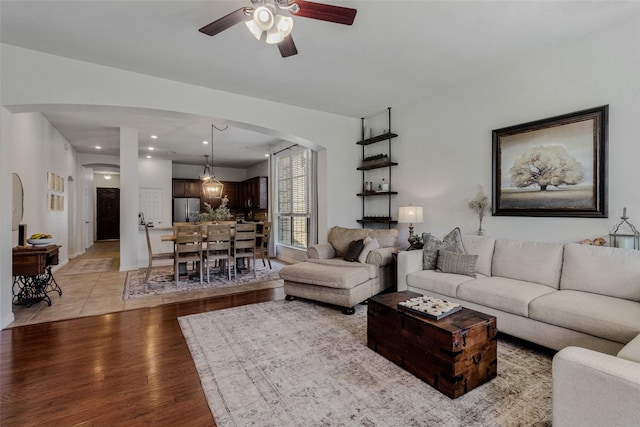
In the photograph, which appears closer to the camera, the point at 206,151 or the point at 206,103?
the point at 206,103

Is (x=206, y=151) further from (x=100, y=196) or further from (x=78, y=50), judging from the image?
(x=100, y=196)

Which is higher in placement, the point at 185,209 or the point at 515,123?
the point at 515,123

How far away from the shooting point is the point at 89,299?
13.5 ft

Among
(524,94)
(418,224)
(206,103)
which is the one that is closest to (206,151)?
(206,103)

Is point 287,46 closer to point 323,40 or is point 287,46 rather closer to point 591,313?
point 323,40

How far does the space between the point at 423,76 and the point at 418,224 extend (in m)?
2.13

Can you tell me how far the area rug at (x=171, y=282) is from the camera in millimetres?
4512

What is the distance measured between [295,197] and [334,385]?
17.4ft

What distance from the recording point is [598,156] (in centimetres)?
287

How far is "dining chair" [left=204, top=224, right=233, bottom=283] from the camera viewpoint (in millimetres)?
4996

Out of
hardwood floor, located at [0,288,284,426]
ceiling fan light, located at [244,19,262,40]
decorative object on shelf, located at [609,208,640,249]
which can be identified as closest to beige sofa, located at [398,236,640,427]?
decorative object on shelf, located at [609,208,640,249]

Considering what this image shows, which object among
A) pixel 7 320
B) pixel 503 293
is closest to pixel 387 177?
pixel 503 293

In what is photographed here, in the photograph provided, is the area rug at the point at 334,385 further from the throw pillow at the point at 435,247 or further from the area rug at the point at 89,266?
the area rug at the point at 89,266

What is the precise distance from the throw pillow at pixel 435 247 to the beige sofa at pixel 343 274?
1.68 ft
